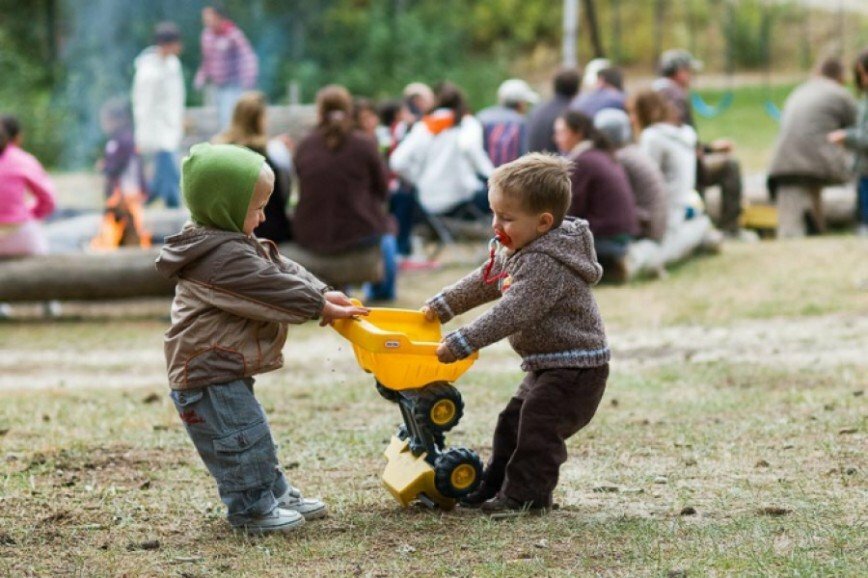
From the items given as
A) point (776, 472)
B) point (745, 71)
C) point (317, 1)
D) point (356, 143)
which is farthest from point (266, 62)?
point (776, 472)

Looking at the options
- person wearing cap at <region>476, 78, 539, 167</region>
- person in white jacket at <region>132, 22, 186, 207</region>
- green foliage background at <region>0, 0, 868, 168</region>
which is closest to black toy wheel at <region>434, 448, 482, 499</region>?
person wearing cap at <region>476, 78, 539, 167</region>

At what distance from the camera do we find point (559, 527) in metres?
4.91

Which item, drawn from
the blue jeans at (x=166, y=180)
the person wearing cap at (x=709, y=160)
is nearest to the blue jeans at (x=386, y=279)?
the person wearing cap at (x=709, y=160)

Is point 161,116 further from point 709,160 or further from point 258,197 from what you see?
point 258,197

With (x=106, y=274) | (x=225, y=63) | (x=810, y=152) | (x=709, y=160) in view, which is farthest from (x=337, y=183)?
(x=225, y=63)

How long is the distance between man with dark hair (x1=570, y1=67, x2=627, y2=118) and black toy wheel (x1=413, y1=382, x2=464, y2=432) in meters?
8.38

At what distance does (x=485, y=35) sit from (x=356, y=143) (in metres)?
18.2

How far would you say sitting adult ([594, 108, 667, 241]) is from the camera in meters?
12.4

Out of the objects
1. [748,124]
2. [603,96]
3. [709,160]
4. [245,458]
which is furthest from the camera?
[748,124]

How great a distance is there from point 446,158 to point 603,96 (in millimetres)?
1656

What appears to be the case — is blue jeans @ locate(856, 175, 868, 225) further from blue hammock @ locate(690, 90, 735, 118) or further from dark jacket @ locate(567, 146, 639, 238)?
blue hammock @ locate(690, 90, 735, 118)

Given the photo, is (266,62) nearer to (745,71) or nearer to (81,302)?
(745,71)

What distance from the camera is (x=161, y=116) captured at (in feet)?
53.0

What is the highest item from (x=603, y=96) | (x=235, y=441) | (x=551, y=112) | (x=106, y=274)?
(x=235, y=441)
